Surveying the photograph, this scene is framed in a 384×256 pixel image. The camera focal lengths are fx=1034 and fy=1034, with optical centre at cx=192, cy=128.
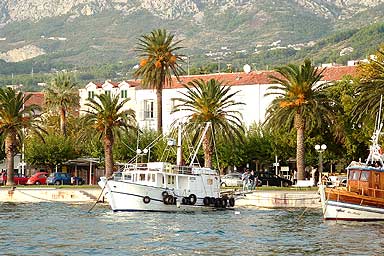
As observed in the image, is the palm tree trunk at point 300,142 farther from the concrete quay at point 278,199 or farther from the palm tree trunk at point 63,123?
the palm tree trunk at point 63,123

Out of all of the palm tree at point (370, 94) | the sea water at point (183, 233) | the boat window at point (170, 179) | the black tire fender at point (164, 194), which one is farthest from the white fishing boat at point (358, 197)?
the palm tree at point (370, 94)

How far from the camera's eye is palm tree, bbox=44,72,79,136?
13712cm

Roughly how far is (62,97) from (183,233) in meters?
82.7

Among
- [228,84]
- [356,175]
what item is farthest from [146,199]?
[228,84]

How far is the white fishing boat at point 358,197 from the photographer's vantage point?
63375mm

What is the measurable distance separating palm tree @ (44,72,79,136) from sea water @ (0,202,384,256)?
6141cm

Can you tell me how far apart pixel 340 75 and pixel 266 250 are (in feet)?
262

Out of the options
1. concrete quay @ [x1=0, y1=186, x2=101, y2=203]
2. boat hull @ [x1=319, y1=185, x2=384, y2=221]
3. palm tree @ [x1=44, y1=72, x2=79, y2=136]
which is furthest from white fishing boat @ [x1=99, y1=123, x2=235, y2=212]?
palm tree @ [x1=44, y1=72, x2=79, y2=136]

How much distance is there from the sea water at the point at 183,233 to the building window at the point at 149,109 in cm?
6493

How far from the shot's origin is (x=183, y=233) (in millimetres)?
57594

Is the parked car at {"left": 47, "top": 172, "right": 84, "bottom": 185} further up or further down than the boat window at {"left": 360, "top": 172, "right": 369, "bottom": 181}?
further up

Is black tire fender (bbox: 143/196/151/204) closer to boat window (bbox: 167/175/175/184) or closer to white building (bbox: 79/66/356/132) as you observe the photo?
boat window (bbox: 167/175/175/184)

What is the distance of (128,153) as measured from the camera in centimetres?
12212

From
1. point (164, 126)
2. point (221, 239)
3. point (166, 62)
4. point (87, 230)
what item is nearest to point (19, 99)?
point (166, 62)
